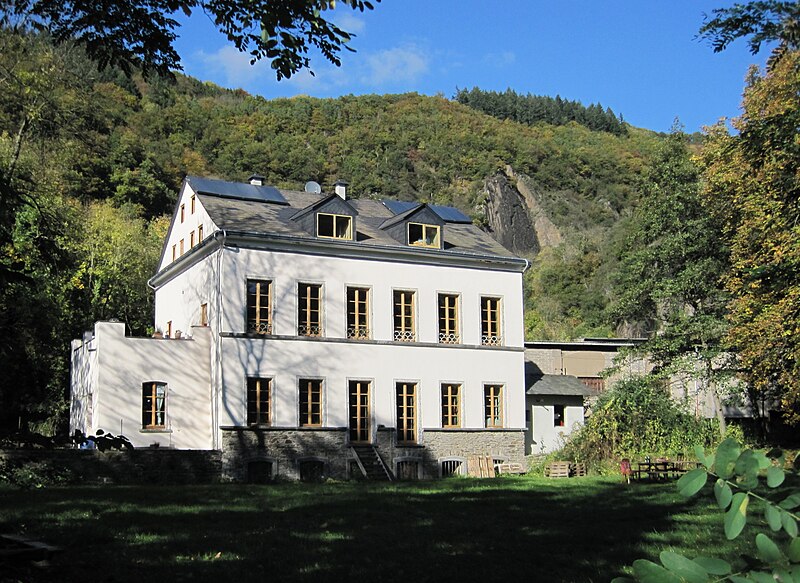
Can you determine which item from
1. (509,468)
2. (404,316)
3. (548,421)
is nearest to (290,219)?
(404,316)

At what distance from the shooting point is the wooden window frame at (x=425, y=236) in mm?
34344

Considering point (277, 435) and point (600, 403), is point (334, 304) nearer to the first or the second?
point (277, 435)

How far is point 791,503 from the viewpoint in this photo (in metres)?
2.15

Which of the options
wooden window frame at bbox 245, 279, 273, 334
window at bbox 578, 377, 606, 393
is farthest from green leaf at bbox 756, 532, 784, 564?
window at bbox 578, 377, 606, 393

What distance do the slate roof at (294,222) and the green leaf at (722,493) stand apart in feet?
93.8

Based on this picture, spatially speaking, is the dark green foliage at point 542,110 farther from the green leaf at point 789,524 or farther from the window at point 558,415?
the green leaf at point 789,524

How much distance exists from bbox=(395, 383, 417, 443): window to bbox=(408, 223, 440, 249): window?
542 cm

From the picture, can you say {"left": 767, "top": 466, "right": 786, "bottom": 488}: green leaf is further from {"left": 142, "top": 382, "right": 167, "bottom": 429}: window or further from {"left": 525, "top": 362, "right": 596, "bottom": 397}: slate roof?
{"left": 525, "top": 362, "right": 596, "bottom": 397}: slate roof

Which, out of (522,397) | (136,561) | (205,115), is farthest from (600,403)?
(205,115)

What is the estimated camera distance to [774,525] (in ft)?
6.71

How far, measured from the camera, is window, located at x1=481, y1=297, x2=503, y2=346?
3516 cm

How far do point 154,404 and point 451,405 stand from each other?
10.8m

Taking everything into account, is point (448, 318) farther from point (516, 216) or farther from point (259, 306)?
point (516, 216)

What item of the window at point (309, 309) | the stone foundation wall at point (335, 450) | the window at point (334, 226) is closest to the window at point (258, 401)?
the stone foundation wall at point (335, 450)
